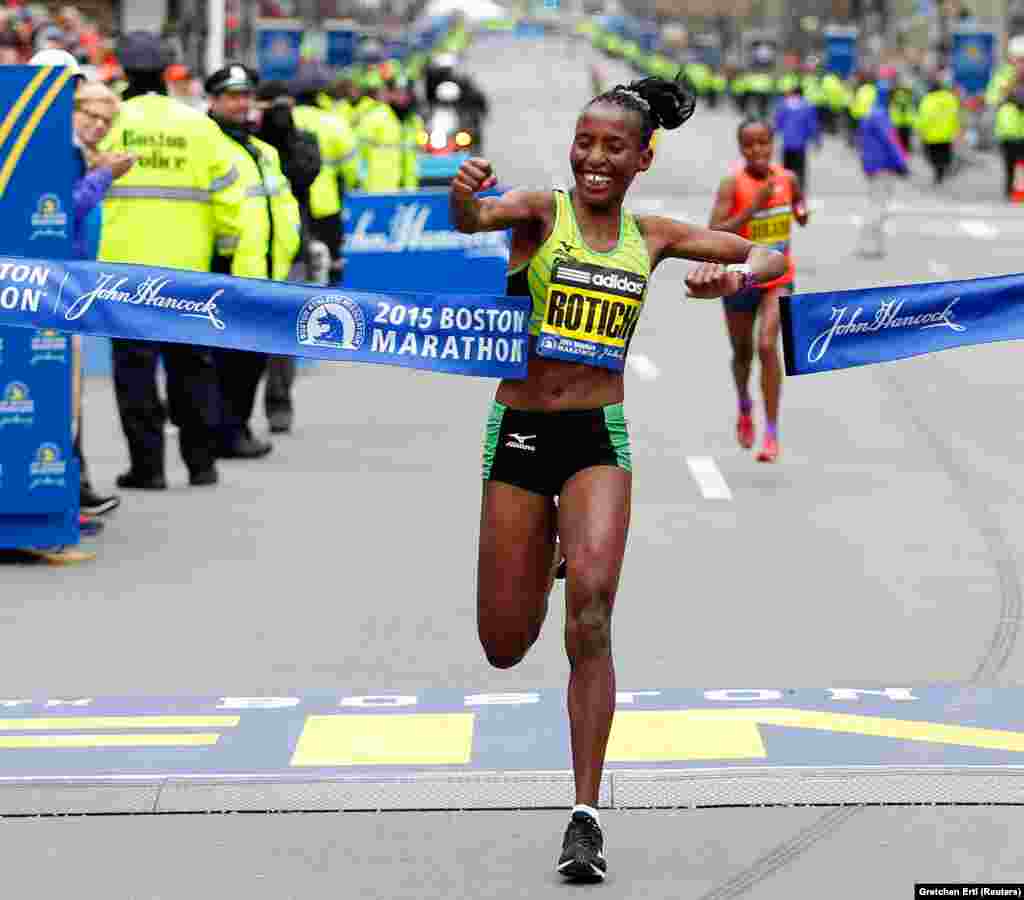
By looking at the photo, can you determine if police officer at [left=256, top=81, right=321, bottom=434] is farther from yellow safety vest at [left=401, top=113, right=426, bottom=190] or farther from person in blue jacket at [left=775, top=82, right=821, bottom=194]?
person in blue jacket at [left=775, top=82, right=821, bottom=194]

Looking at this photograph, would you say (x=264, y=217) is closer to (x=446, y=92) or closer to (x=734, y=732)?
(x=734, y=732)

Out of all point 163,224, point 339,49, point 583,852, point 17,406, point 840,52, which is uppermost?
point 583,852

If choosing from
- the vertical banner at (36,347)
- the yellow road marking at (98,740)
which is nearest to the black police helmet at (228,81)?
the vertical banner at (36,347)

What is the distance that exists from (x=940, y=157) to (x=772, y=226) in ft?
103

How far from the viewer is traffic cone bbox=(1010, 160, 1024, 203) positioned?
127ft

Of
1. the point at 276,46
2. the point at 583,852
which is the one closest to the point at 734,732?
the point at 583,852

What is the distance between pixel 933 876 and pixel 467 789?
1471 millimetres

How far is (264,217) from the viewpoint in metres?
14.2

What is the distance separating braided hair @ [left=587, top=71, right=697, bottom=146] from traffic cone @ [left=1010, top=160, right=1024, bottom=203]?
3178cm

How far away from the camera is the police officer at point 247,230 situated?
13.9m

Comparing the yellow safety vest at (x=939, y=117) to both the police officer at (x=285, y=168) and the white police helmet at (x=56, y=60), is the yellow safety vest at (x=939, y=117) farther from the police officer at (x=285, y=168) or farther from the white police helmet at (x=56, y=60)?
the white police helmet at (x=56, y=60)

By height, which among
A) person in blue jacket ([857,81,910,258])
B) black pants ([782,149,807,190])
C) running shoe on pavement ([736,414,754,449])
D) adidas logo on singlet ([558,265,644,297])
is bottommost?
black pants ([782,149,807,190])

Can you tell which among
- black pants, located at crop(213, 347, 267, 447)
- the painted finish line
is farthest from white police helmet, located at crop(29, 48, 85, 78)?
the painted finish line

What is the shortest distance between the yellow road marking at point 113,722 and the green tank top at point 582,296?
2030 millimetres
